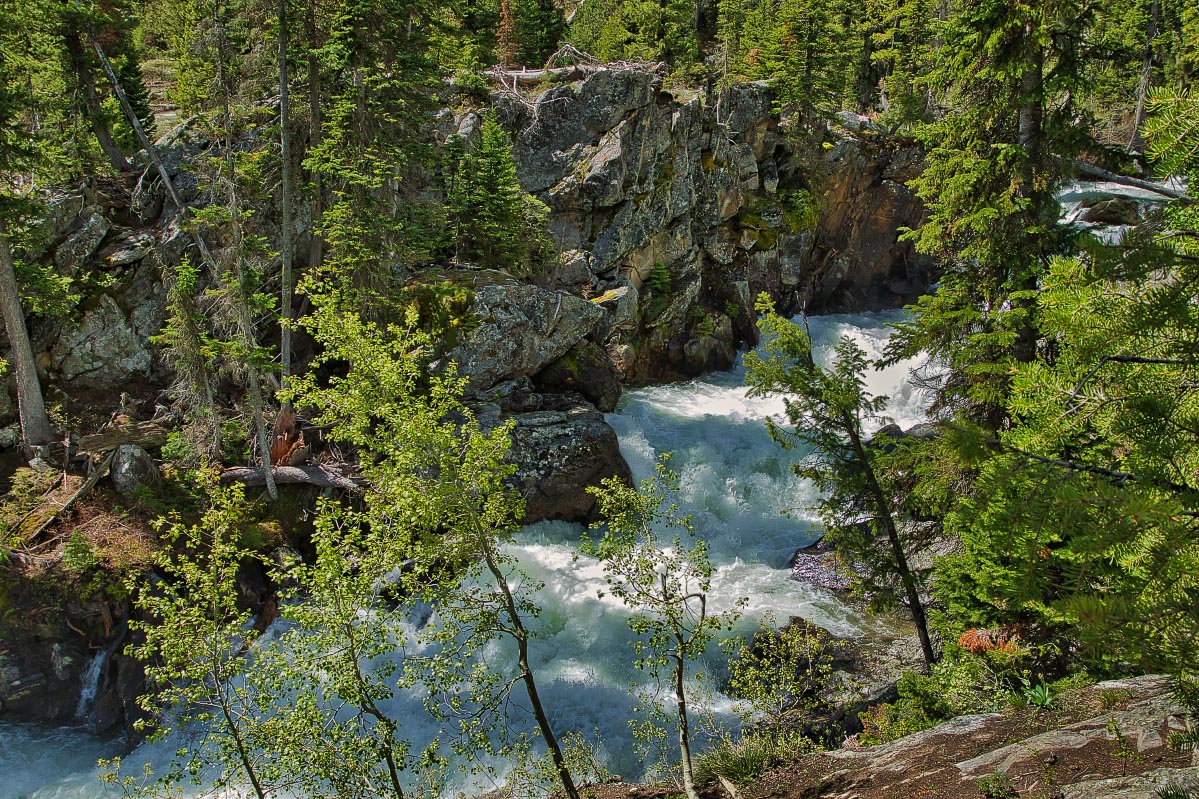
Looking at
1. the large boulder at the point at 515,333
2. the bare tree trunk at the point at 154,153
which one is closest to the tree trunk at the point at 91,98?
the bare tree trunk at the point at 154,153

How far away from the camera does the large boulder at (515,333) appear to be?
1962 centimetres

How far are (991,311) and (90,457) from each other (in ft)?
61.5

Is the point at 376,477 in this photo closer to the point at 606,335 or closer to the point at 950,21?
the point at 950,21

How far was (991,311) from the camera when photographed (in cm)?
980

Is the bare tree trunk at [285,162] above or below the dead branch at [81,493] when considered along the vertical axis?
above

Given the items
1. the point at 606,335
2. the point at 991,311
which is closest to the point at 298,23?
the point at 606,335

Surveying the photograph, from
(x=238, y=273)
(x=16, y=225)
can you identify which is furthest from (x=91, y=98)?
(x=238, y=273)

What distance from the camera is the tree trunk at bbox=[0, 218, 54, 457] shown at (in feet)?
47.1

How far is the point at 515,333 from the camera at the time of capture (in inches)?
797

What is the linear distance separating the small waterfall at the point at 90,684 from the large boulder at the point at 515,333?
10.6 m

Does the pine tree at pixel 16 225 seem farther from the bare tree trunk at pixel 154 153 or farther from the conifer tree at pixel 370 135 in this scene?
the conifer tree at pixel 370 135

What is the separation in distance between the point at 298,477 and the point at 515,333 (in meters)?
7.59

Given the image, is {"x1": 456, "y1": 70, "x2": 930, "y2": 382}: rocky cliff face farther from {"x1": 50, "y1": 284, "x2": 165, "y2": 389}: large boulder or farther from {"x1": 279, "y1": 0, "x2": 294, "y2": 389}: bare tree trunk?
{"x1": 50, "y1": 284, "x2": 165, "y2": 389}: large boulder

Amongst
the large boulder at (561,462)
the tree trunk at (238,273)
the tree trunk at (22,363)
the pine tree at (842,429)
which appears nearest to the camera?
the pine tree at (842,429)
